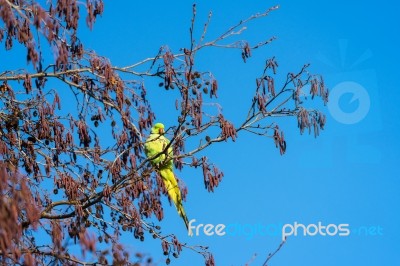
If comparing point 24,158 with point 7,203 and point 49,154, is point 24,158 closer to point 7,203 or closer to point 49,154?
→ point 49,154

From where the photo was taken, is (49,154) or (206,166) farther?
(49,154)

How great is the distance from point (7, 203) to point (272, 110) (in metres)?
2.22

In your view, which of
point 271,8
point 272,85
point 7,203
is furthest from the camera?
point 271,8

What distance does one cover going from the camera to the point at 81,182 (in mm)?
5312

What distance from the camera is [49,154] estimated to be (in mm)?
→ 5441

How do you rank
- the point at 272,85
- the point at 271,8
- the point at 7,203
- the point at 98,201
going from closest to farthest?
1. the point at 7,203
2. the point at 272,85
3. the point at 98,201
4. the point at 271,8

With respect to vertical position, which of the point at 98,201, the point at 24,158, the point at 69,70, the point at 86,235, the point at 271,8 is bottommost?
the point at 86,235

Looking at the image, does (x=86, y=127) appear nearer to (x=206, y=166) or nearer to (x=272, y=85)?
(x=206, y=166)

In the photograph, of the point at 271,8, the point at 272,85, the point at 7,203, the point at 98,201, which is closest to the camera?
the point at 7,203

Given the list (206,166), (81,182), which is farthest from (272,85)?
(81,182)

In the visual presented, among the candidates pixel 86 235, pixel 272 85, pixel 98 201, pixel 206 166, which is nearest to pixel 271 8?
pixel 272 85

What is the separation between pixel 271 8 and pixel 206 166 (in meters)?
1.22

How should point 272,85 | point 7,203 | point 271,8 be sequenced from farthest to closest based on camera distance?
point 271,8
point 272,85
point 7,203

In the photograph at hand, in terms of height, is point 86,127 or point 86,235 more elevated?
point 86,127
